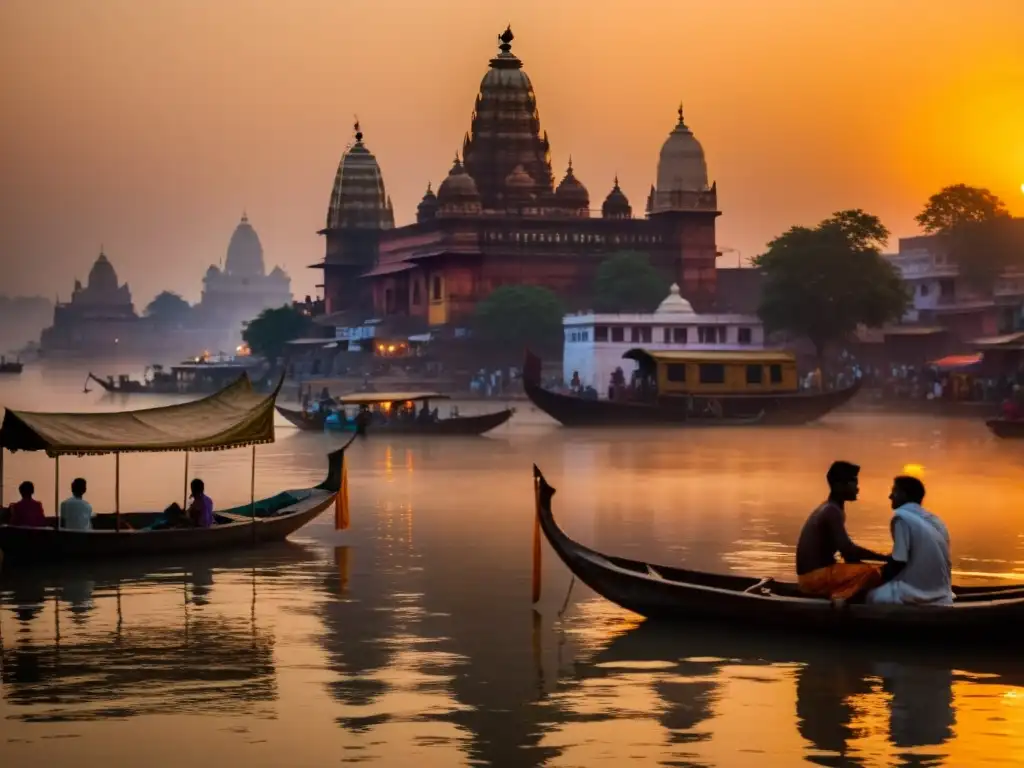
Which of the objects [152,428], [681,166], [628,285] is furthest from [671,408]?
[681,166]

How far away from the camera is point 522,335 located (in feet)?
260

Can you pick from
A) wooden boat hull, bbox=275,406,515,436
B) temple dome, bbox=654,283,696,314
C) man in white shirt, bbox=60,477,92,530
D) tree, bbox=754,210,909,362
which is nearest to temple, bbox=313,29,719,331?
temple dome, bbox=654,283,696,314

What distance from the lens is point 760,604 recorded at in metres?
14.1

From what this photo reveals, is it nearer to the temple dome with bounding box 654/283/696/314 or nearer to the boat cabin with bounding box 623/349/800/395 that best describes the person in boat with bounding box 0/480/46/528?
the boat cabin with bounding box 623/349/800/395

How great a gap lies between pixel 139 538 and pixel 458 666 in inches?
236

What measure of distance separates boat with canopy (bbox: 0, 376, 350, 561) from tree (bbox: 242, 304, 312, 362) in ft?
268

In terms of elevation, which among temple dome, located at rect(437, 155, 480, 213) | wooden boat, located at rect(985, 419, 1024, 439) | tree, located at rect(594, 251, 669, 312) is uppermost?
temple dome, located at rect(437, 155, 480, 213)

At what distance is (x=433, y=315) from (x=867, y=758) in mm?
77738

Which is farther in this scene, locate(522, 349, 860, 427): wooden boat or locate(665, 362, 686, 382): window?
locate(665, 362, 686, 382): window

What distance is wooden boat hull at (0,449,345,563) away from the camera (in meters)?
18.6

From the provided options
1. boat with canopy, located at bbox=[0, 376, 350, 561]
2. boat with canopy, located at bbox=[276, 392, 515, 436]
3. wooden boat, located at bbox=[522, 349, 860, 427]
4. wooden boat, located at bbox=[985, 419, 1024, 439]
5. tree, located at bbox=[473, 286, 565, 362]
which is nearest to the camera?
boat with canopy, located at bbox=[0, 376, 350, 561]

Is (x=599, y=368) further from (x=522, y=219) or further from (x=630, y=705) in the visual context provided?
(x=630, y=705)

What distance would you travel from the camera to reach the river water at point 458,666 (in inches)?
453

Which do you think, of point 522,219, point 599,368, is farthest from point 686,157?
point 599,368
